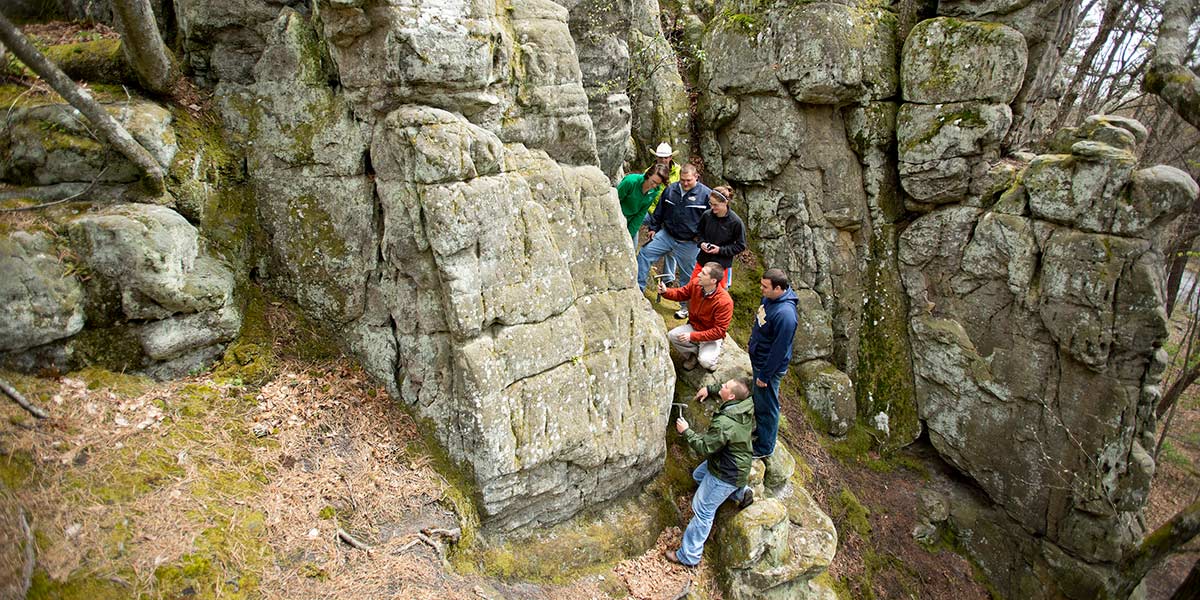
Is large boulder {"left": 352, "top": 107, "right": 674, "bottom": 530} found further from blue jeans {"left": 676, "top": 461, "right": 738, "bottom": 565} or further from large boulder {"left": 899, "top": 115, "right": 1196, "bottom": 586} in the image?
large boulder {"left": 899, "top": 115, "right": 1196, "bottom": 586}

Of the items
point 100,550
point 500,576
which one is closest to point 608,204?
point 500,576

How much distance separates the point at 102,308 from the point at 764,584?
790cm

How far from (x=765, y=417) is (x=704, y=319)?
1564mm

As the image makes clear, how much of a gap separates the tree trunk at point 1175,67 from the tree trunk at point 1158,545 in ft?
22.2

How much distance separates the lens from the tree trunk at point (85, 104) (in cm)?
494

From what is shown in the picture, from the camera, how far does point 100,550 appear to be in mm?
4625

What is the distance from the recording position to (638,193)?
31.7 ft

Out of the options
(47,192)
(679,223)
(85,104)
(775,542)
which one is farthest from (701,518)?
(47,192)

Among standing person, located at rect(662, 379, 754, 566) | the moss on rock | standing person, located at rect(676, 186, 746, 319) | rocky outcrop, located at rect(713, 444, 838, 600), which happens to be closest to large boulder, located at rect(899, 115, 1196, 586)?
the moss on rock

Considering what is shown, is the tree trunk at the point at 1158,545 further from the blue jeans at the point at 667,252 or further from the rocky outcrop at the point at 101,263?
the rocky outcrop at the point at 101,263

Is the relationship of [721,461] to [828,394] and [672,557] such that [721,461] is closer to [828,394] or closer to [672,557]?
[672,557]

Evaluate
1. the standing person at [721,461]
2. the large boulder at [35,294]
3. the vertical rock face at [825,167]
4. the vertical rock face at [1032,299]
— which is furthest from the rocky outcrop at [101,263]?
the vertical rock face at [1032,299]

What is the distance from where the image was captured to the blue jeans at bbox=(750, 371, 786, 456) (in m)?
8.07

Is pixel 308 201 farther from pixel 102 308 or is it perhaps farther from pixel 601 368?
pixel 601 368
